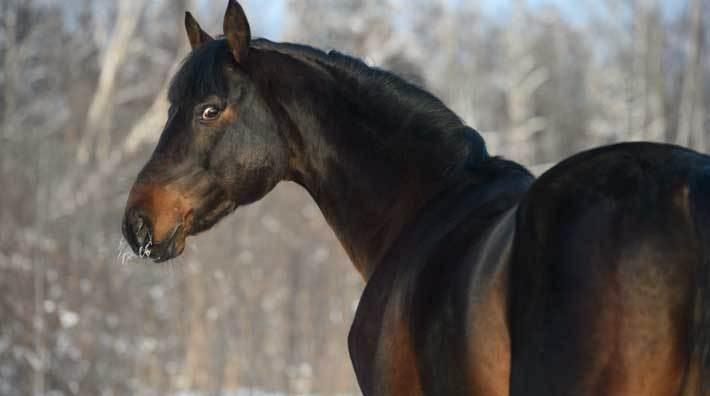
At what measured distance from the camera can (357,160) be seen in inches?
173

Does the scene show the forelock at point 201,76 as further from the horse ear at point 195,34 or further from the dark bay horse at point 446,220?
the horse ear at point 195,34

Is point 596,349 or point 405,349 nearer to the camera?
point 596,349

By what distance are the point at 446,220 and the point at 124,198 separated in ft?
46.3

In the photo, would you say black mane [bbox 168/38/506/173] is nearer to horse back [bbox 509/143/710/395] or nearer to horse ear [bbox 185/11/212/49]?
horse ear [bbox 185/11/212/49]

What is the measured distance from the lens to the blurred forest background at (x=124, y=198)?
1341 centimetres

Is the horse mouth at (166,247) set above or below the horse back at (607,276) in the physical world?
above

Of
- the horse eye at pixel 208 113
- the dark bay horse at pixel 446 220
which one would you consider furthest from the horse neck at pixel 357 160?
the horse eye at pixel 208 113

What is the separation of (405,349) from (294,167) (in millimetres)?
1187

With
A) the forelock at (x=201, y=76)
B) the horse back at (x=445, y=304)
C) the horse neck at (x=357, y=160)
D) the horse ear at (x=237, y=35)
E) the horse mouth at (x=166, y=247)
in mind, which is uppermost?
the horse ear at (x=237, y=35)

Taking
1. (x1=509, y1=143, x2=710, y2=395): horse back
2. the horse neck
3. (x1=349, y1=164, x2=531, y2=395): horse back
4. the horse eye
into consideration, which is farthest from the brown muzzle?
(x1=509, y1=143, x2=710, y2=395): horse back

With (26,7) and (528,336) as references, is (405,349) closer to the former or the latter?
(528,336)

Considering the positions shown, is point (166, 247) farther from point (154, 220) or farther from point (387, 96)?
point (387, 96)

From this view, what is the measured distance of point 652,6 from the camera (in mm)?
27109

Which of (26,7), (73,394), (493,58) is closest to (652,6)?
(493,58)
